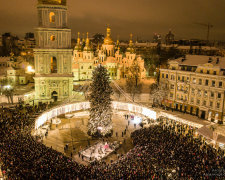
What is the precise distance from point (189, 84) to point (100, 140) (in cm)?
1913

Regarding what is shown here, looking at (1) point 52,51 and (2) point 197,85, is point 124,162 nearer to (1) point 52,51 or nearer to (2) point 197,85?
(2) point 197,85

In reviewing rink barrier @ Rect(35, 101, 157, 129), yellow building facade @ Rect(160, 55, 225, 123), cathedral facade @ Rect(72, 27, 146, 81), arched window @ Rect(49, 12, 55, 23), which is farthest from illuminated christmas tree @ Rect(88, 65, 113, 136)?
cathedral facade @ Rect(72, 27, 146, 81)

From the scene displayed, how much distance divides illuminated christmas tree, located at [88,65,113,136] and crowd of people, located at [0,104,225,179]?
528cm

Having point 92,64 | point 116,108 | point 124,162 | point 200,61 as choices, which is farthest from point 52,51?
point 92,64

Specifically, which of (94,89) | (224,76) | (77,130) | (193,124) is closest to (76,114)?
(77,130)

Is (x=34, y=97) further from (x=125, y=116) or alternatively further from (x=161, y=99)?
(x=161, y=99)

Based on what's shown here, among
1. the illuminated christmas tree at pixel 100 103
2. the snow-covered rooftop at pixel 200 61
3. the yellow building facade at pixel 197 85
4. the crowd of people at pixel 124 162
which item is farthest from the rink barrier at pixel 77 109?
the snow-covered rooftop at pixel 200 61

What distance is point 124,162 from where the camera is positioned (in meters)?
18.0

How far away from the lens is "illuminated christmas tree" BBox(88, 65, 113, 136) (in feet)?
79.6

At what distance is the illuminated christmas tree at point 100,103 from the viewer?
24266mm

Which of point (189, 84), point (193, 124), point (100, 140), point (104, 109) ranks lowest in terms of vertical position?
point (100, 140)

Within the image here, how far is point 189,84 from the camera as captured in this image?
115 ft

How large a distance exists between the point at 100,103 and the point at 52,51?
1558 centimetres

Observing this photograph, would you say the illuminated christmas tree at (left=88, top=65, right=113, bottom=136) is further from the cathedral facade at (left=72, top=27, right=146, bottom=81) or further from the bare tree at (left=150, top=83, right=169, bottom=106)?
the cathedral facade at (left=72, top=27, right=146, bottom=81)
